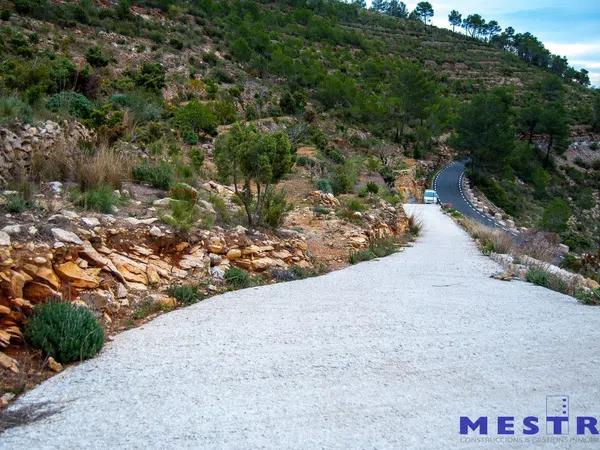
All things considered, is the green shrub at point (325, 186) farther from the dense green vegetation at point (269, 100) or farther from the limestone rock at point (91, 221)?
the limestone rock at point (91, 221)

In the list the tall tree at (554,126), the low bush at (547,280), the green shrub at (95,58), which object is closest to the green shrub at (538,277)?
the low bush at (547,280)

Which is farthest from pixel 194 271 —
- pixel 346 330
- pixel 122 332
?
pixel 346 330

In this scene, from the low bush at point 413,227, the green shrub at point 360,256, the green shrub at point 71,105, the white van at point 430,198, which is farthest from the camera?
the white van at point 430,198

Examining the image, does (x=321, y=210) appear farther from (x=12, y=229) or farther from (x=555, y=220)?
(x=555, y=220)

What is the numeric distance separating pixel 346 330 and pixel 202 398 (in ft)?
7.29

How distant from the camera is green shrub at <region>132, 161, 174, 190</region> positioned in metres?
9.88

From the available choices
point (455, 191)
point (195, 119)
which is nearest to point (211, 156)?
point (195, 119)

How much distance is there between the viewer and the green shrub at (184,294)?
6.79 m

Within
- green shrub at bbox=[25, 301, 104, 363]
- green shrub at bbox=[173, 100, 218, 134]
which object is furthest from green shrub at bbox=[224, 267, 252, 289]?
green shrub at bbox=[173, 100, 218, 134]

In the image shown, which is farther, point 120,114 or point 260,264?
point 120,114

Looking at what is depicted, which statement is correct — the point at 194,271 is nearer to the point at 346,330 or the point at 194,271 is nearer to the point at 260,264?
the point at 260,264

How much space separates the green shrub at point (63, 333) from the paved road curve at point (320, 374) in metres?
0.18

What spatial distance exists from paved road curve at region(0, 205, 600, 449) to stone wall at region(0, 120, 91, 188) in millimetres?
4014

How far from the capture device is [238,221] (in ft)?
32.0
